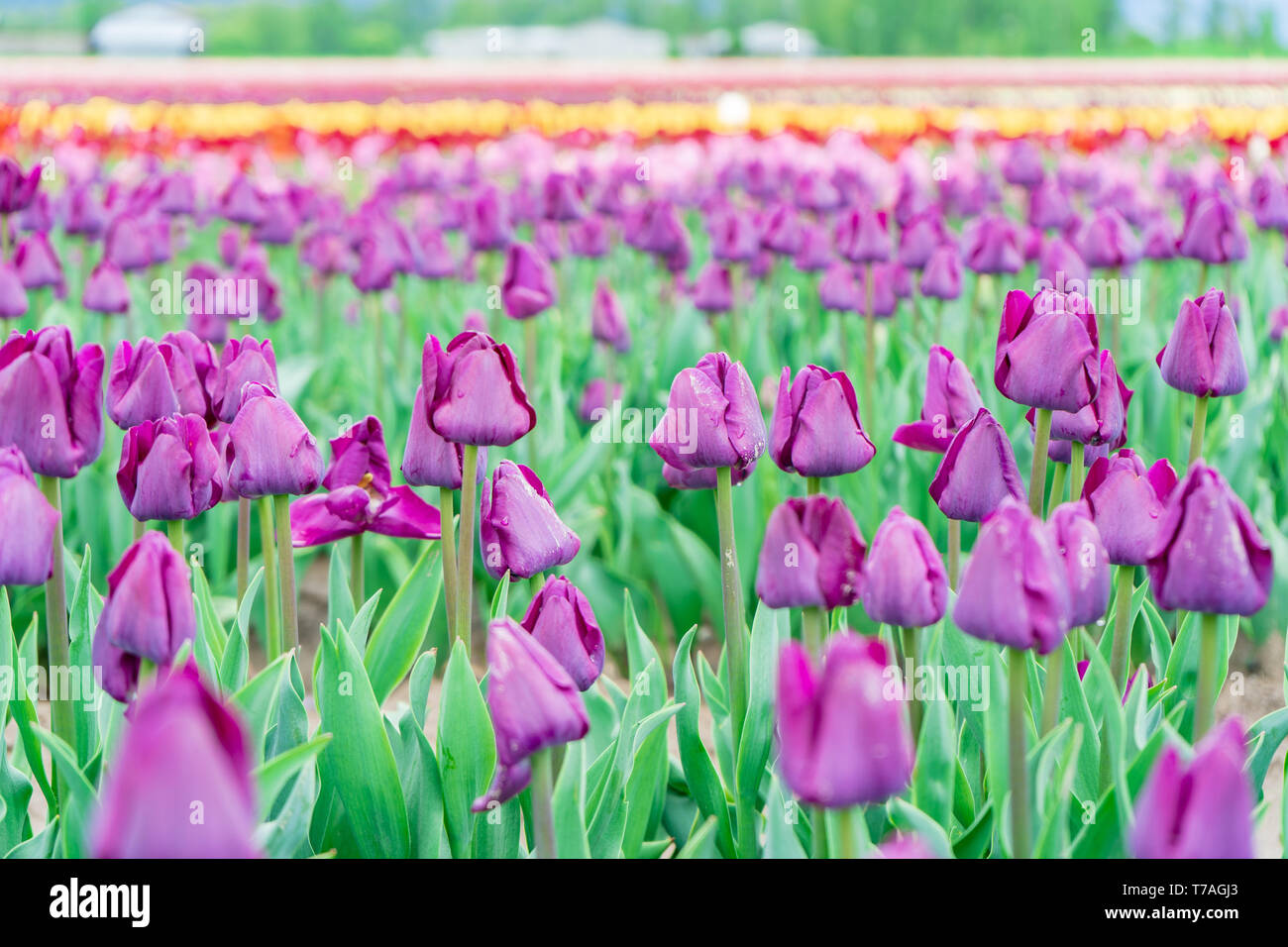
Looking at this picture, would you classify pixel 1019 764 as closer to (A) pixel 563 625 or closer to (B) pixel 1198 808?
(B) pixel 1198 808

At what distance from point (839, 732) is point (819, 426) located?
0.81 metres

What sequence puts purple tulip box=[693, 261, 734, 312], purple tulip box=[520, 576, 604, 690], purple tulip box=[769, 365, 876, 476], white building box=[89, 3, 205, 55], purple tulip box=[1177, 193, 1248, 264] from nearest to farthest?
1. purple tulip box=[520, 576, 604, 690]
2. purple tulip box=[769, 365, 876, 476]
3. purple tulip box=[1177, 193, 1248, 264]
4. purple tulip box=[693, 261, 734, 312]
5. white building box=[89, 3, 205, 55]

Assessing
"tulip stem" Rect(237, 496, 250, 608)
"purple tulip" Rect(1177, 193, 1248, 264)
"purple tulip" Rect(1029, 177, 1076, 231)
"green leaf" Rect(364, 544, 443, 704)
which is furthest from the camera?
"purple tulip" Rect(1029, 177, 1076, 231)

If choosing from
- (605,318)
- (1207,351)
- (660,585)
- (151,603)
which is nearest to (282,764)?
(151,603)

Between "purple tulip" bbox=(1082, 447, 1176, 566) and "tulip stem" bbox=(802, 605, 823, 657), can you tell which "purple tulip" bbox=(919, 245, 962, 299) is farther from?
"tulip stem" bbox=(802, 605, 823, 657)

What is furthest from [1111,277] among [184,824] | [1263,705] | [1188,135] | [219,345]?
[1188,135]

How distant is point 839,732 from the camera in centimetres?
102

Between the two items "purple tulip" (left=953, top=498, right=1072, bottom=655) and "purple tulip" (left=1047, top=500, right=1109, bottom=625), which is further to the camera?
"purple tulip" (left=1047, top=500, right=1109, bottom=625)

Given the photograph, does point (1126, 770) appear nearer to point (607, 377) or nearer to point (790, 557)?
point (790, 557)

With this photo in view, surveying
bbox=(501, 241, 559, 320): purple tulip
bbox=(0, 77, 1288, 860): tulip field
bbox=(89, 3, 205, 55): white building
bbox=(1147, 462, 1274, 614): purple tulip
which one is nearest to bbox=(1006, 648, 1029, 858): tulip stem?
bbox=(0, 77, 1288, 860): tulip field

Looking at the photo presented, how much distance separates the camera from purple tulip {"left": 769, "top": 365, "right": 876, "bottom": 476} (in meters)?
1.78

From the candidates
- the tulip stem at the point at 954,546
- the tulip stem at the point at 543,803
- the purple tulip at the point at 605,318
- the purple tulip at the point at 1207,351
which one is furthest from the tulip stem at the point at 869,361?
the tulip stem at the point at 543,803

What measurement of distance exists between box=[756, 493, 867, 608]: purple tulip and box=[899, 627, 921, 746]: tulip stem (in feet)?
0.48

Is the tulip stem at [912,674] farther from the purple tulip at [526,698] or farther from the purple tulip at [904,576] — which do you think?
the purple tulip at [526,698]
